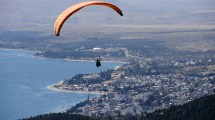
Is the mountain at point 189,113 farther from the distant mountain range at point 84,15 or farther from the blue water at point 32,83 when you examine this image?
the distant mountain range at point 84,15

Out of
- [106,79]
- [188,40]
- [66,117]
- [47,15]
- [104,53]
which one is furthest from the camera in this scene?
[47,15]

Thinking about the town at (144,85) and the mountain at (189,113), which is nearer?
the mountain at (189,113)

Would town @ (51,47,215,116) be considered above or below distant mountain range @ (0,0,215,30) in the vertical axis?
below

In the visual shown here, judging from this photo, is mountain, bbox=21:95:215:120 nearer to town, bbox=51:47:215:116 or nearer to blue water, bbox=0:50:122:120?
town, bbox=51:47:215:116

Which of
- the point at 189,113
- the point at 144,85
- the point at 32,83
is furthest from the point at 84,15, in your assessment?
the point at 189,113

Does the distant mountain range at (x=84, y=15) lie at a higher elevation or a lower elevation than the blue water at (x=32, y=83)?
higher

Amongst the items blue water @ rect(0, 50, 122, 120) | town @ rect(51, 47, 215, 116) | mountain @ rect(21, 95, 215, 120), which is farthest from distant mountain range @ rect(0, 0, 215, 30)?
mountain @ rect(21, 95, 215, 120)

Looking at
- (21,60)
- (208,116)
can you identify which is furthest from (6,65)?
(208,116)

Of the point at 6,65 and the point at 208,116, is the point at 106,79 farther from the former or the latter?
the point at 208,116

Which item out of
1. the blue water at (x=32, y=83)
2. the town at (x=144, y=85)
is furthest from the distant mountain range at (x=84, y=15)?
the town at (x=144, y=85)
